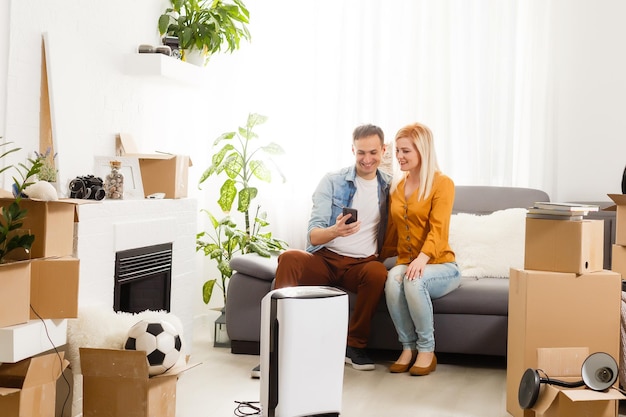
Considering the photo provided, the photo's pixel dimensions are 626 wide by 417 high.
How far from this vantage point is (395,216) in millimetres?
4098

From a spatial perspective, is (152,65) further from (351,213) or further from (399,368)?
(399,368)

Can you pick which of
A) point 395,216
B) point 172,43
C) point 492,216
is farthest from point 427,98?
point 172,43

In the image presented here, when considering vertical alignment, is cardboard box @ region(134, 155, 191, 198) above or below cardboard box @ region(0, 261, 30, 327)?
above

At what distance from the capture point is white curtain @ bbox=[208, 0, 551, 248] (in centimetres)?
506

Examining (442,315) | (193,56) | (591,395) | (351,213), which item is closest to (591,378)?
(591,395)

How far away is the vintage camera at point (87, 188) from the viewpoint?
3299 mm

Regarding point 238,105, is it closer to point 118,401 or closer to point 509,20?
point 509,20

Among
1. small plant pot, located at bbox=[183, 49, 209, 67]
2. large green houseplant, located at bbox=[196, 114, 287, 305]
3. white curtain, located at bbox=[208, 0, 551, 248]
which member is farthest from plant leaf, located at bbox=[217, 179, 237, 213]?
small plant pot, located at bbox=[183, 49, 209, 67]

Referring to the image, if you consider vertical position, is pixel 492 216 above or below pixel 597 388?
above

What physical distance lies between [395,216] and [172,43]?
4.87 ft

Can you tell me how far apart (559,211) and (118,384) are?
1.76 meters

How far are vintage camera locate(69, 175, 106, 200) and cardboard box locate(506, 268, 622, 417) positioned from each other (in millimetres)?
1756

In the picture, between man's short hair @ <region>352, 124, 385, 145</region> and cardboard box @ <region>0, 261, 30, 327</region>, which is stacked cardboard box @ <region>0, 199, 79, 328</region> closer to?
cardboard box @ <region>0, 261, 30, 327</region>

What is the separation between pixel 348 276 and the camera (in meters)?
4.07
